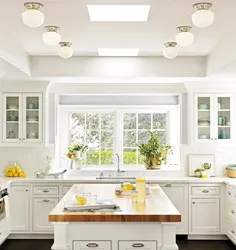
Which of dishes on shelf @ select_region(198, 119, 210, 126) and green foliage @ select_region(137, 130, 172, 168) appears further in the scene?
green foliage @ select_region(137, 130, 172, 168)

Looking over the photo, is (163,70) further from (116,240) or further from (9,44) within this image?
(116,240)

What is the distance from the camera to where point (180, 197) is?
6816mm

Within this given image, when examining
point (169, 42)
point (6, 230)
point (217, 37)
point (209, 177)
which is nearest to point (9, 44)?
point (169, 42)

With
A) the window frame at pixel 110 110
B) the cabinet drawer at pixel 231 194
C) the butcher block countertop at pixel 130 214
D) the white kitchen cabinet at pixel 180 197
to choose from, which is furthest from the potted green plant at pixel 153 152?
the butcher block countertop at pixel 130 214

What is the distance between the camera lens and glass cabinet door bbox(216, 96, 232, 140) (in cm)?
729

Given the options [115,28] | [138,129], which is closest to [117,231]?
[115,28]

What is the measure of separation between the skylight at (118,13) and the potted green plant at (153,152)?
3.44 meters

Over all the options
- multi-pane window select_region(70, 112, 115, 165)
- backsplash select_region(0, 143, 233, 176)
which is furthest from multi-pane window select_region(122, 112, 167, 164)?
backsplash select_region(0, 143, 233, 176)

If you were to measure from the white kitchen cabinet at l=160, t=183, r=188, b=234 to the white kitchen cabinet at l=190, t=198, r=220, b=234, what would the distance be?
10 cm

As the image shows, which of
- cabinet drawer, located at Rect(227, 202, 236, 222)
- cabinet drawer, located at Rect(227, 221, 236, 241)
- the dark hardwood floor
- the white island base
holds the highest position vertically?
the white island base

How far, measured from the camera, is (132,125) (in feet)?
25.8

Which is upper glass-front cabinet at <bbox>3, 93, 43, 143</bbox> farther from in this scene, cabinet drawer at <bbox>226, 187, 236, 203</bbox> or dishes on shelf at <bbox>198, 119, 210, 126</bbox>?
cabinet drawer at <bbox>226, 187, 236, 203</bbox>

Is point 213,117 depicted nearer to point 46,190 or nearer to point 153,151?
point 153,151

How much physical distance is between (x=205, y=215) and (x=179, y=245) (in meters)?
0.63
